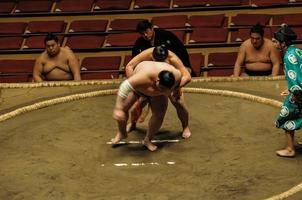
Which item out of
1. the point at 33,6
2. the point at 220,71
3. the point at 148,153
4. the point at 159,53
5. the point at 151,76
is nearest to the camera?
the point at 151,76

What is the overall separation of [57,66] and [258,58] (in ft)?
4.71

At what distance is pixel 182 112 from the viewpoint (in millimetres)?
3650

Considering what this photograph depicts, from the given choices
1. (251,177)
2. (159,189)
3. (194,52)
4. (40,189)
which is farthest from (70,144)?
(194,52)

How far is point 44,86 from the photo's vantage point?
4.55 m

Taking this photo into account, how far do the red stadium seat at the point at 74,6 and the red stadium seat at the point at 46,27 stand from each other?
0.66 ft

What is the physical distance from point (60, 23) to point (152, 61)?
2.22 m

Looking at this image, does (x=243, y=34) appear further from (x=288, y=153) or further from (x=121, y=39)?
(x=288, y=153)

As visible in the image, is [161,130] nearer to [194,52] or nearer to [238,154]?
[238,154]

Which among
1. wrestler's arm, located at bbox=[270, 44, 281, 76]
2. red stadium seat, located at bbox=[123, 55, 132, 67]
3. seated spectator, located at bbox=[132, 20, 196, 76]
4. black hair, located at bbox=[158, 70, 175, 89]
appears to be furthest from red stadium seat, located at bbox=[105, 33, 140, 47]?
black hair, located at bbox=[158, 70, 175, 89]

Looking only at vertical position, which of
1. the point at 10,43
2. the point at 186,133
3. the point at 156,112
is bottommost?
the point at 186,133

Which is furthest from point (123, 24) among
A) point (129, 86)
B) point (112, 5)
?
point (129, 86)

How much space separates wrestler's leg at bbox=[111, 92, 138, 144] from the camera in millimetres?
3377

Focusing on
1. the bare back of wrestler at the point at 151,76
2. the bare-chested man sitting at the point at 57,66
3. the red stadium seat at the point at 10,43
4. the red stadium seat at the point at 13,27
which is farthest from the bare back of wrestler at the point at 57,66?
the bare back of wrestler at the point at 151,76

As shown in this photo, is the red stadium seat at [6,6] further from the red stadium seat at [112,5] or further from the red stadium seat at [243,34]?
the red stadium seat at [243,34]
